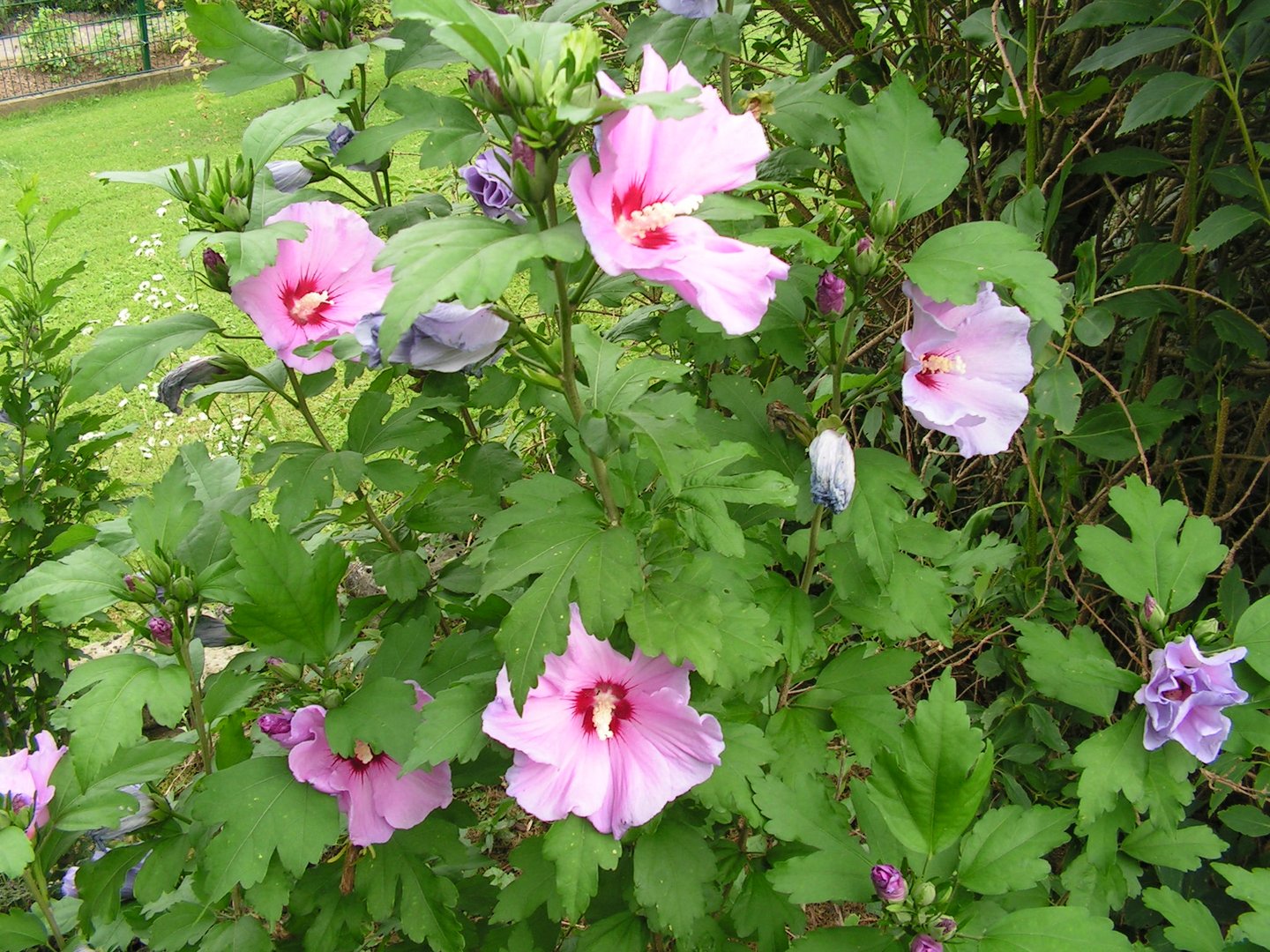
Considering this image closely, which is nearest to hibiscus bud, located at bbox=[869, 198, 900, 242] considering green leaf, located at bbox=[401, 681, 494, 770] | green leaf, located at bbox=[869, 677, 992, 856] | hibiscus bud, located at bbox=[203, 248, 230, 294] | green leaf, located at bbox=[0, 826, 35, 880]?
green leaf, located at bbox=[869, 677, 992, 856]

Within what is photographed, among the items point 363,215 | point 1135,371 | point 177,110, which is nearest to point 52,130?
point 177,110

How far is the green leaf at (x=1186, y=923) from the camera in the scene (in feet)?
4.38

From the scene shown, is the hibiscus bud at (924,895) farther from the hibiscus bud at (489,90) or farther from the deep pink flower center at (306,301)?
the deep pink flower center at (306,301)

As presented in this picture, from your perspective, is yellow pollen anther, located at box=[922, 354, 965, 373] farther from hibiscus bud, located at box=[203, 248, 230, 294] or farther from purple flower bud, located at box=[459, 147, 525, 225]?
hibiscus bud, located at box=[203, 248, 230, 294]

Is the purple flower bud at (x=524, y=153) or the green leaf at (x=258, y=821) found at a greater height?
the purple flower bud at (x=524, y=153)

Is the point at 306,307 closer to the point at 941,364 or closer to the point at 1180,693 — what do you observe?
the point at 941,364

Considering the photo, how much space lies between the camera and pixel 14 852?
1380 mm

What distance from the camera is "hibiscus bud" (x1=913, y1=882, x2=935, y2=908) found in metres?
1.17

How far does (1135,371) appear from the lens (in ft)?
7.23

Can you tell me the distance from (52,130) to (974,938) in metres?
11.7

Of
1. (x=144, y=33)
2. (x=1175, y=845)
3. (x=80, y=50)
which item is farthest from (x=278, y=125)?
(x=80, y=50)

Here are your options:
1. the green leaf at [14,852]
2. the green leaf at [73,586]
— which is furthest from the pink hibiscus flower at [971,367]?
the green leaf at [14,852]

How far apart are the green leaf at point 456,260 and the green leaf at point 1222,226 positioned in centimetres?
136

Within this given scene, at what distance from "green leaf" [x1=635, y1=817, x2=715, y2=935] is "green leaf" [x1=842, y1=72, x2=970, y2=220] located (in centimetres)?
88
